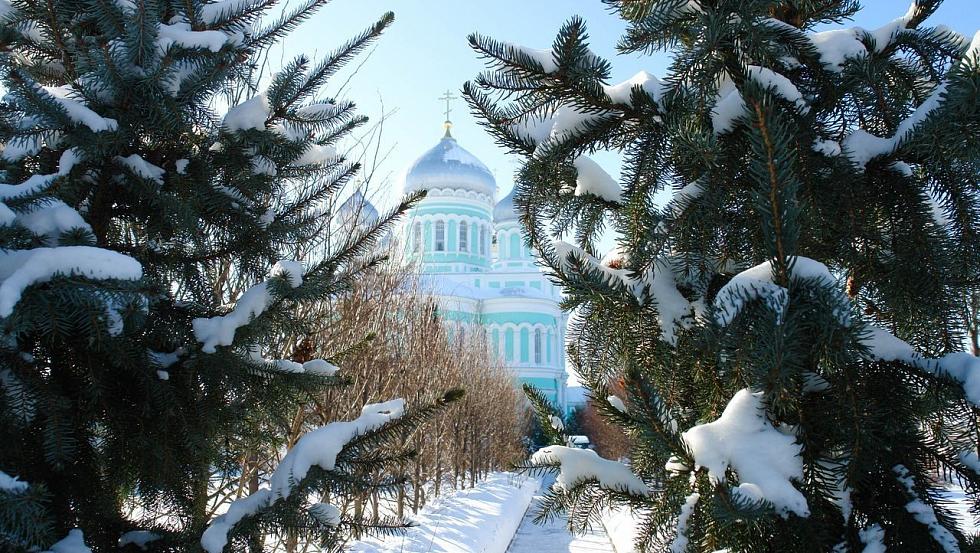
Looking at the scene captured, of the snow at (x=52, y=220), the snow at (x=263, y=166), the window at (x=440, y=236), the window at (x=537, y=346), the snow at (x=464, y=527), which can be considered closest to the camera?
the snow at (x=52, y=220)

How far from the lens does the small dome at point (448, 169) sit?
39.3 meters

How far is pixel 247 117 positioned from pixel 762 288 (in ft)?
5.43

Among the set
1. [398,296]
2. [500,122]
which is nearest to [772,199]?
[500,122]

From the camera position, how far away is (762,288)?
1.12 m

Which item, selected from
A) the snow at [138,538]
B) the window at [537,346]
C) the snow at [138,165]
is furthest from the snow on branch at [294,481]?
the window at [537,346]

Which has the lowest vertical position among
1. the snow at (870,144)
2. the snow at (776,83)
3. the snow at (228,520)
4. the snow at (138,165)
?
the snow at (228,520)

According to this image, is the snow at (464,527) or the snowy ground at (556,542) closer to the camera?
the snow at (464,527)

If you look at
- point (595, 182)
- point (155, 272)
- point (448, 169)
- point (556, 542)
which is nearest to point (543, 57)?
point (595, 182)

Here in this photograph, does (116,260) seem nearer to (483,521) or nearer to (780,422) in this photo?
(780,422)

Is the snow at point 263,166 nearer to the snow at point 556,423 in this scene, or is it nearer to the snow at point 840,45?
the snow at point 556,423

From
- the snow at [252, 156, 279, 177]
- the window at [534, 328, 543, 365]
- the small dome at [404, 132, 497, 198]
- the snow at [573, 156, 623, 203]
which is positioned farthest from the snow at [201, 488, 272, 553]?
the window at [534, 328, 543, 365]

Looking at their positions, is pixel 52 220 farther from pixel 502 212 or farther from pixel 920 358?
pixel 502 212

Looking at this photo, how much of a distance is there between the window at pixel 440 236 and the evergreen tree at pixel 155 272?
40.2m

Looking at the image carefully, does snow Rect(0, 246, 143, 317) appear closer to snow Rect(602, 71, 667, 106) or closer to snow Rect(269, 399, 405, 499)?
snow Rect(269, 399, 405, 499)
